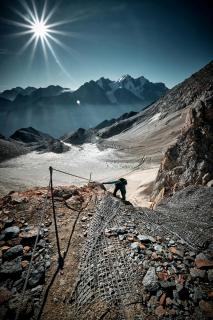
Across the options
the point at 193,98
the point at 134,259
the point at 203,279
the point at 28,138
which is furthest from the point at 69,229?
the point at 28,138

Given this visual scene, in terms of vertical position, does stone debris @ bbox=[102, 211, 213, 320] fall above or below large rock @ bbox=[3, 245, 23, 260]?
below

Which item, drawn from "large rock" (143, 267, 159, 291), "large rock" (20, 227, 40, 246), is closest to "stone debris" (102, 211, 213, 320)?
"large rock" (143, 267, 159, 291)

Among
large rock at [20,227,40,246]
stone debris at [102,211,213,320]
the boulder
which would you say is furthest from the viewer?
large rock at [20,227,40,246]

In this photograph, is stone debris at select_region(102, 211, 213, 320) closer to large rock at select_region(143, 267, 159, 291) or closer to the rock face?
large rock at select_region(143, 267, 159, 291)

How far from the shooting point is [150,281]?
4.21 m

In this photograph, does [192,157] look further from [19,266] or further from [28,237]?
[19,266]

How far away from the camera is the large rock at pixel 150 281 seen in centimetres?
409

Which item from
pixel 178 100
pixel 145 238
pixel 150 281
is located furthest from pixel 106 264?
pixel 178 100

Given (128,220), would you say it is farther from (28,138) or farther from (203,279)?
(28,138)

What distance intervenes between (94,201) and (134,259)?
3.59m

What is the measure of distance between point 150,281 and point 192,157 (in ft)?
34.2

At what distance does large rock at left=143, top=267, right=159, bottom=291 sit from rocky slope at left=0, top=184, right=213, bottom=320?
0.06 feet

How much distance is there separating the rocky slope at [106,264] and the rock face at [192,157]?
4739mm

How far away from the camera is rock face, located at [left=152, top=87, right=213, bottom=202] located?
11.9 meters
